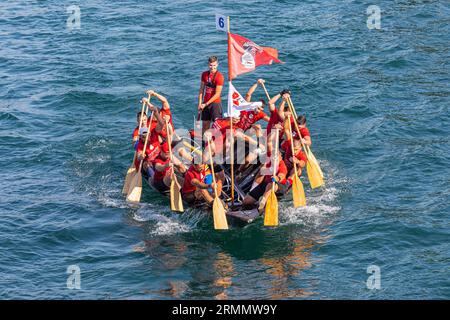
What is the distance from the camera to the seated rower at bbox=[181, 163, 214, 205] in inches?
929

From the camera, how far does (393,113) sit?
3181 centimetres

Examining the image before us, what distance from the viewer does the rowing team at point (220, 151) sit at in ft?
78.3

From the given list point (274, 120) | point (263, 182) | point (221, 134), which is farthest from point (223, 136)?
point (263, 182)

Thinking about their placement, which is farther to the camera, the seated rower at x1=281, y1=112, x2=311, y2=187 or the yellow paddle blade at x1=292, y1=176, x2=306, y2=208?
the seated rower at x1=281, y1=112, x2=311, y2=187

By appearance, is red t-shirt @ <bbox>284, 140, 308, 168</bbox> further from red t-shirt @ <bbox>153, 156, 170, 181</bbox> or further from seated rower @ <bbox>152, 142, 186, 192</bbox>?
red t-shirt @ <bbox>153, 156, 170, 181</bbox>

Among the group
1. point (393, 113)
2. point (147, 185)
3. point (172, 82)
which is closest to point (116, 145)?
point (147, 185)

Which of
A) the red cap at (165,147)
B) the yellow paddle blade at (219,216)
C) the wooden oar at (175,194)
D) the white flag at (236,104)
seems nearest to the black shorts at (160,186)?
the wooden oar at (175,194)

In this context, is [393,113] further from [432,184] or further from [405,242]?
[405,242]

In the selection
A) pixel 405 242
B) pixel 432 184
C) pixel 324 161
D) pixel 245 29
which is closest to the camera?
pixel 405 242

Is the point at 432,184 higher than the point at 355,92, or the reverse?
the point at 355,92

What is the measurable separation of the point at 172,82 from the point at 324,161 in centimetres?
986

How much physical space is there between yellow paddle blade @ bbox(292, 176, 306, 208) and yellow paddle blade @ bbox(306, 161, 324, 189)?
111 cm

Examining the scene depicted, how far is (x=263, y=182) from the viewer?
78.9ft

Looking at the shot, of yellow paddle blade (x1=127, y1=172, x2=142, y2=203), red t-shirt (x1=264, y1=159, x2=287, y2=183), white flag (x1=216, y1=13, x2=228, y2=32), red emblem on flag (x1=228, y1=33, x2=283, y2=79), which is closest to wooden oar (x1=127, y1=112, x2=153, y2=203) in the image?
yellow paddle blade (x1=127, y1=172, x2=142, y2=203)
